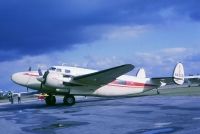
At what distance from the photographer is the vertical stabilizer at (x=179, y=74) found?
133ft

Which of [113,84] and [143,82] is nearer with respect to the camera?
[113,84]

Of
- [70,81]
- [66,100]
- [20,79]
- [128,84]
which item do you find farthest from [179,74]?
[20,79]

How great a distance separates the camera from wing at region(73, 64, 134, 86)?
30.4 meters

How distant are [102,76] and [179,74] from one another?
1297 cm

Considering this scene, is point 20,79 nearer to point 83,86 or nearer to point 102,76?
point 83,86

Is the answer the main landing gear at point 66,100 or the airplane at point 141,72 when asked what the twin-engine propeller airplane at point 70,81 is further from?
the airplane at point 141,72

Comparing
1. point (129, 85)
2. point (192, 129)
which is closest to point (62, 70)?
point (129, 85)

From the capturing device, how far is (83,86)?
3172cm

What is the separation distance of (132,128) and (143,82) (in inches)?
979

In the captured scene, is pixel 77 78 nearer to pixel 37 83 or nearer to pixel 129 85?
pixel 37 83

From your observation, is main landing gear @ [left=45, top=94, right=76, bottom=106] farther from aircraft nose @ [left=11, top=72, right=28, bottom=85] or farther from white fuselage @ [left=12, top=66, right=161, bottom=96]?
aircraft nose @ [left=11, top=72, right=28, bottom=85]

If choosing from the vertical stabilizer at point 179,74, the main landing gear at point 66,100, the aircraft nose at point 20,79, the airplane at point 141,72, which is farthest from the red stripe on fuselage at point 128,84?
the aircraft nose at point 20,79

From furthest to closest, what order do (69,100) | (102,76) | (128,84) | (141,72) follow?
(141,72) < (128,84) < (102,76) < (69,100)

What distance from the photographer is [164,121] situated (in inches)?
563
